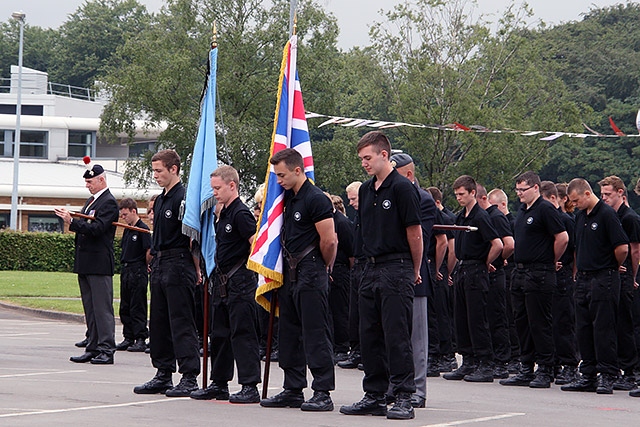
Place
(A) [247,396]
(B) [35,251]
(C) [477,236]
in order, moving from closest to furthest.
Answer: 1. (A) [247,396]
2. (C) [477,236]
3. (B) [35,251]

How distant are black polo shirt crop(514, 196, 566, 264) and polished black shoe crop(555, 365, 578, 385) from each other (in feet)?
4.27

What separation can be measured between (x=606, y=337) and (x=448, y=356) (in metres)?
2.83

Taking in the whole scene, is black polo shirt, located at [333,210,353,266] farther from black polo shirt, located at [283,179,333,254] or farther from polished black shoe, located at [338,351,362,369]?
black polo shirt, located at [283,179,333,254]

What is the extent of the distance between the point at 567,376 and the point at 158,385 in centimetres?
489

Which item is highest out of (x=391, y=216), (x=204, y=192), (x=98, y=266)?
(x=204, y=192)

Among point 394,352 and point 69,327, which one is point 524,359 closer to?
point 394,352

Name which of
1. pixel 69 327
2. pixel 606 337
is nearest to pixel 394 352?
pixel 606 337

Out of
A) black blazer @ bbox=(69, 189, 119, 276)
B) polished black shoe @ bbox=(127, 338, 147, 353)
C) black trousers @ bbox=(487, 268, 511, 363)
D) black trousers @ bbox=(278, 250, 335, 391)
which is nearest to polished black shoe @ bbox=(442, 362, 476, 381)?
black trousers @ bbox=(487, 268, 511, 363)

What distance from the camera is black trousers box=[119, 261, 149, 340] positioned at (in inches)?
647

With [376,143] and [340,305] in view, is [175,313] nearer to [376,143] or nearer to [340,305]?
[376,143]

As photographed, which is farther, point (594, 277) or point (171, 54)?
point (171, 54)

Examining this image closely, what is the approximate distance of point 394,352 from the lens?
30.3 feet

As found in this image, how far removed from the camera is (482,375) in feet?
42.8

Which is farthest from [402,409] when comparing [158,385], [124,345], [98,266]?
[124,345]
